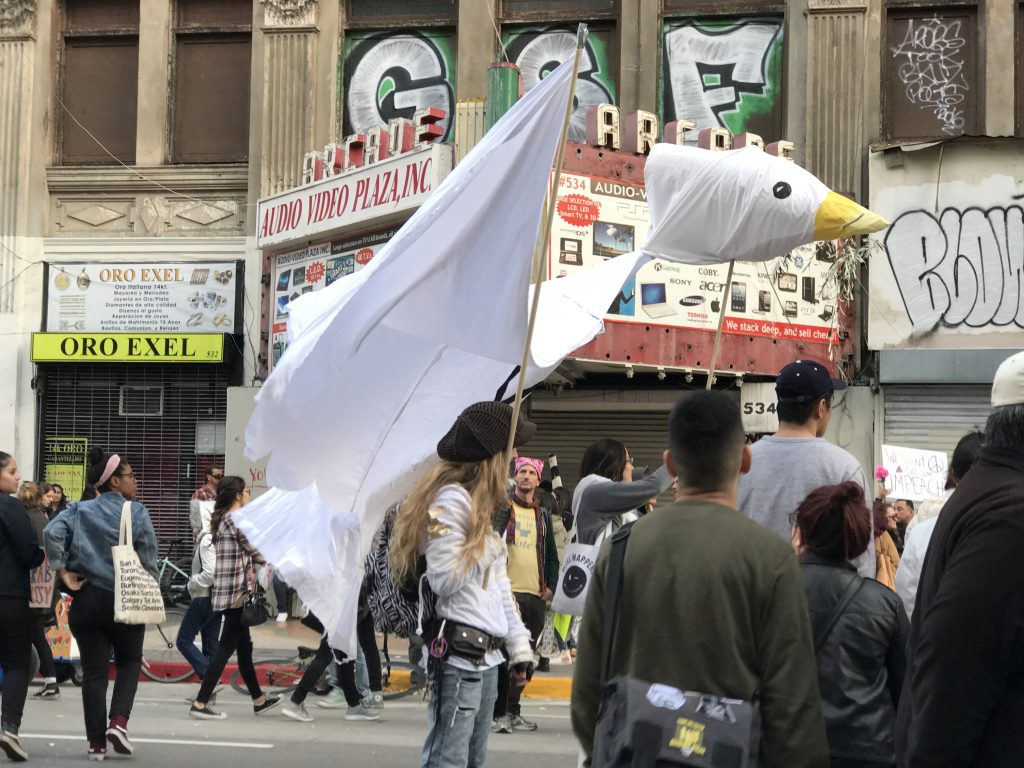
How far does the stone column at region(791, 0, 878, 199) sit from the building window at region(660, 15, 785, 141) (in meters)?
0.68

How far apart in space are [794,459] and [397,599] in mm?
2202

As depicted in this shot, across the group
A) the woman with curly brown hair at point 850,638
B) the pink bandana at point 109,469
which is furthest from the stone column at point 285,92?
the woman with curly brown hair at point 850,638

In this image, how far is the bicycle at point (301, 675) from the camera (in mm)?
12648

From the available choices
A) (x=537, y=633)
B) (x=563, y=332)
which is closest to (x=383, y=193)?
(x=537, y=633)

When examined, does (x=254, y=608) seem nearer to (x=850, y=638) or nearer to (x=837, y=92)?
(x=850, y=638)

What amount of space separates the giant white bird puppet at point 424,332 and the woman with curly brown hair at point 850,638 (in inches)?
93.1

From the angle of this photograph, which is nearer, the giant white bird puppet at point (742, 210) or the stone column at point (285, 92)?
the giant white bird puppet at point (742, 210)

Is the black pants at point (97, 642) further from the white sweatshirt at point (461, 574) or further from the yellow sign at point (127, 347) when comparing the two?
the yellow sign at point (127, 347)

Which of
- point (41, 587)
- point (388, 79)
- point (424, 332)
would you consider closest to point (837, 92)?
point (388, 79)

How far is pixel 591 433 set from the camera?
20.8 metres

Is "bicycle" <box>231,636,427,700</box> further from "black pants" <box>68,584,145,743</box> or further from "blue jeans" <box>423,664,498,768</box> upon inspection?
"blue jeans" <box>423,664,498,768</box>

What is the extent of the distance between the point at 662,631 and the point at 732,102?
17.7 metres

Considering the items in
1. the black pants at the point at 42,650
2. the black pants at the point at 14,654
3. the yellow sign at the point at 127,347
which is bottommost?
the black pants at the point at 42,650

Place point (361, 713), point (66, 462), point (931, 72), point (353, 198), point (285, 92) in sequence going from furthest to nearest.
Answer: point (66, 462)
point (285, 92)
point (931, 72)
point (353, 198)
point (361, 713)
